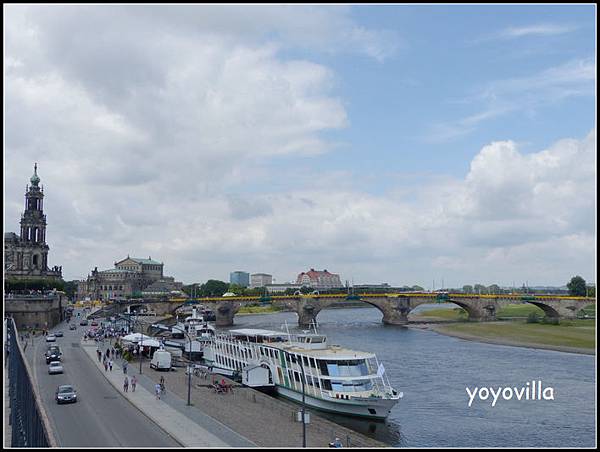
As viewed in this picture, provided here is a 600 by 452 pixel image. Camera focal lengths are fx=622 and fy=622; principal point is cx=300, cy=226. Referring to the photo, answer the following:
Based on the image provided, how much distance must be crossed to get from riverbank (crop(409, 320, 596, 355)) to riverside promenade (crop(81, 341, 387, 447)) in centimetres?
4925

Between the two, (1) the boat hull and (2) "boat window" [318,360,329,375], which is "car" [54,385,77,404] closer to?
(1) the boat hull

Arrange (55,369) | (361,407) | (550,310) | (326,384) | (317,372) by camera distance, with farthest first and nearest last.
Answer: (550,310) → (55,369) → (317,372) → (326,384) → (361,407)

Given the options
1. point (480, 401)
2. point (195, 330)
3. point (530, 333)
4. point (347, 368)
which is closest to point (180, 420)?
point (347, 368)

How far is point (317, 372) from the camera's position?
4809cm

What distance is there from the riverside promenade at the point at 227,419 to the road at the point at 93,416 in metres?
0.84

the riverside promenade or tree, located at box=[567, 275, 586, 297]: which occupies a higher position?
tree, located at box=[567, 275, 586, 297]

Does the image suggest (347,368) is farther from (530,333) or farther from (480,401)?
(530,333)

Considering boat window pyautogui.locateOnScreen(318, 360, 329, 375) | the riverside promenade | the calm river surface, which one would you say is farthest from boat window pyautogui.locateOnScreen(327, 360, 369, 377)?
the riverside promenade

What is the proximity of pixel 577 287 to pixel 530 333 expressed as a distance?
6644 centimetres

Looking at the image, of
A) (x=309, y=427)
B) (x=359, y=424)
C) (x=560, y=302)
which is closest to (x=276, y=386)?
(x=359, y=424)

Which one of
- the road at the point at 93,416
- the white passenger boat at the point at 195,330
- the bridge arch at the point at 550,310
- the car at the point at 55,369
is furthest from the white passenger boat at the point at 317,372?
the bridge arch at the point at 550,310

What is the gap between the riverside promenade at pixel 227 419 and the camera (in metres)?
33.2

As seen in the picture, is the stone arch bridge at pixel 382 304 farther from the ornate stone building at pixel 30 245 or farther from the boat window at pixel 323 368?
the boat window at pixel 323 368

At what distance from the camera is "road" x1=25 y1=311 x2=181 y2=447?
31266 mm
